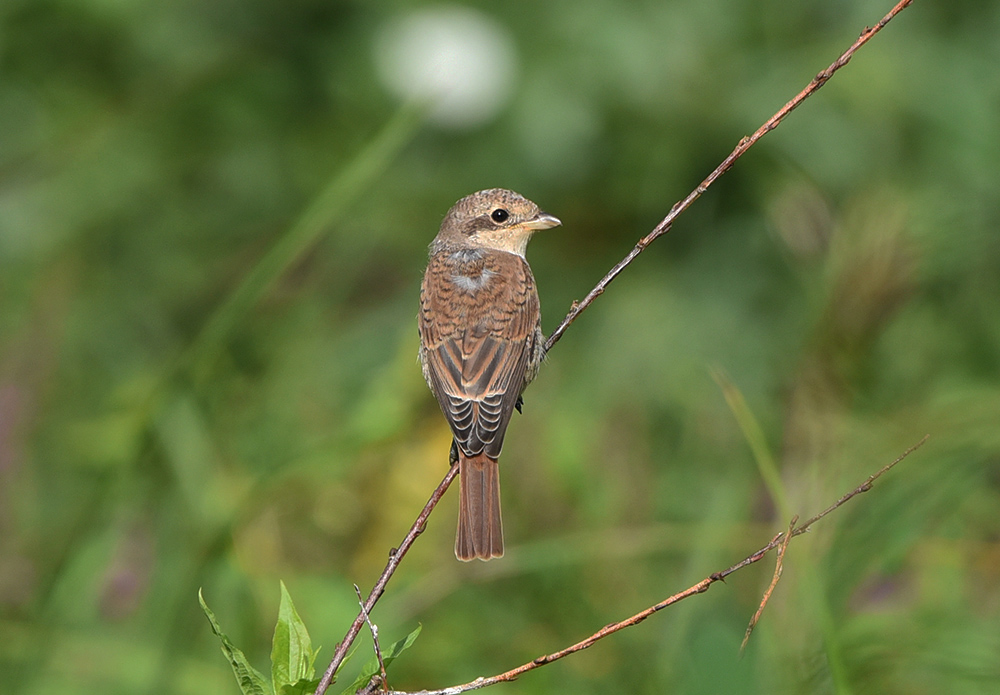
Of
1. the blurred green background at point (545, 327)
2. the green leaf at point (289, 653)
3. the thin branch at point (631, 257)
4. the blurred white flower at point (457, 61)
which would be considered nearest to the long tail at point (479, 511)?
the thin branch at point (631, 257)

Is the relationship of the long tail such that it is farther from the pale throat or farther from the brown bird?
the pale throat

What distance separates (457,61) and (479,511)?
3476mm

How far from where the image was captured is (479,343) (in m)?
3.39

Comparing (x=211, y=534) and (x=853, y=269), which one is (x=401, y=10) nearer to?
(x=853, y=269)

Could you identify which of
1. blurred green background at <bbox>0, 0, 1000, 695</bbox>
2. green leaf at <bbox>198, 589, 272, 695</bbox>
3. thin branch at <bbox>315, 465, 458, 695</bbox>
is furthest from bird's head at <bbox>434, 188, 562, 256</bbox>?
green leaf at <bbox>198, 589, 272, 695</bbox>

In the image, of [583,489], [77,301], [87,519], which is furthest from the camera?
Result: [77,301]

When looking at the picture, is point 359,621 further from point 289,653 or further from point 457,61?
point 457,61

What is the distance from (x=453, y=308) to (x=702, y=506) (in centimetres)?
165

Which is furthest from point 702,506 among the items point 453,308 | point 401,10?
point 401,10

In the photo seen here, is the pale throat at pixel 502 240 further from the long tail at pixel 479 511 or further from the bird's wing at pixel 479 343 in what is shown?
the long tail at pixel 479 511

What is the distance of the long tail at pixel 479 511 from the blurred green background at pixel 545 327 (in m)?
0.51

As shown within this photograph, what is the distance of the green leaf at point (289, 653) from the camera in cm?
198

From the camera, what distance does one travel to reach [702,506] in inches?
182

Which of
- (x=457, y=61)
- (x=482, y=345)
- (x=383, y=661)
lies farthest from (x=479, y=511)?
(x=457, y=61)
